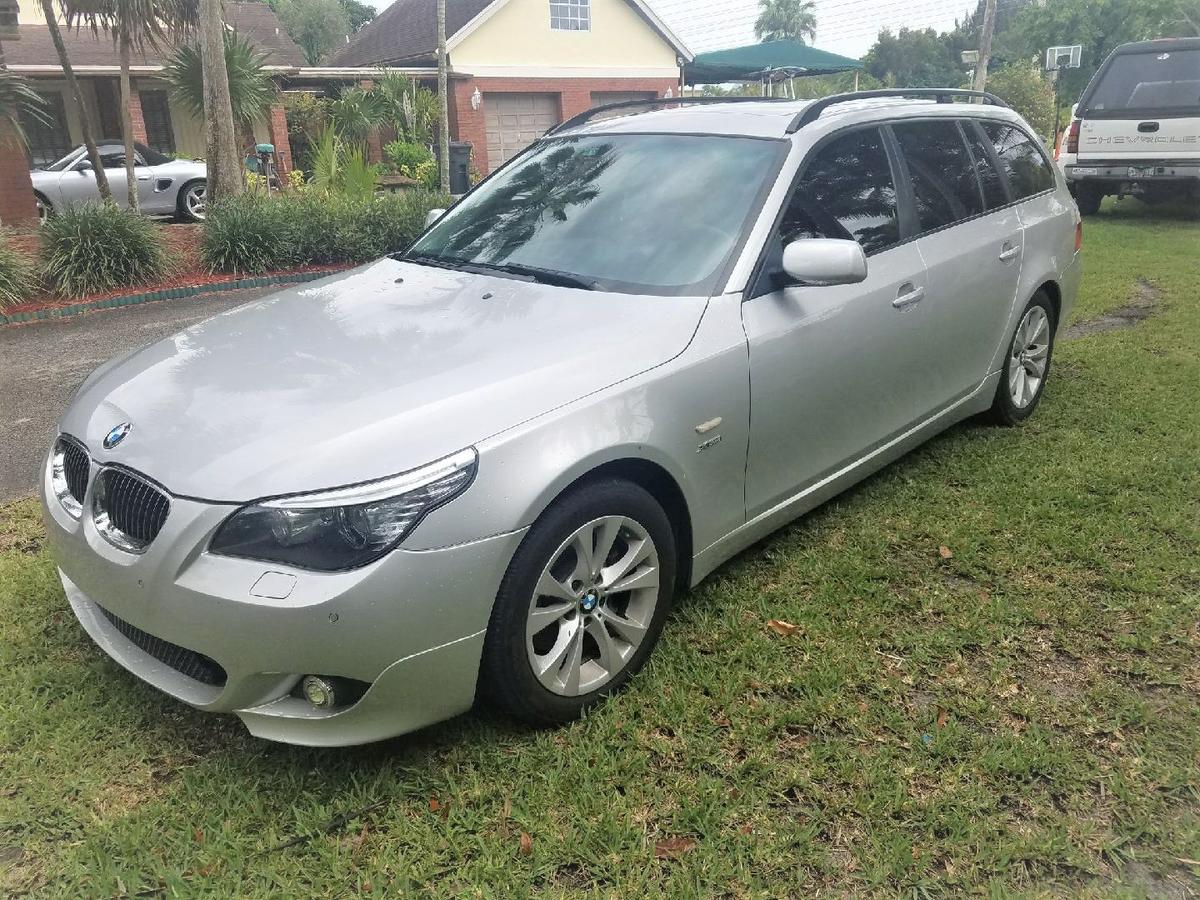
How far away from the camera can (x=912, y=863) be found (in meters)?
2.34

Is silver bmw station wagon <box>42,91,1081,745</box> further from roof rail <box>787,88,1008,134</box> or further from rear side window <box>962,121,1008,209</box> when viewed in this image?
rear side window <box>962,121,1008,209</box>

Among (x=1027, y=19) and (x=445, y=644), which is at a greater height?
(x=1027, y=19)

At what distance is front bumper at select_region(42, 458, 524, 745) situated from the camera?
2297mm

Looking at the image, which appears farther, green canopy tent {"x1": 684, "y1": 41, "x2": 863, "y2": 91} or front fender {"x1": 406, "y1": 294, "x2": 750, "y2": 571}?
green canopy tent {"x1": 684, "y1": 41, "x2": 863, "y2": 91}

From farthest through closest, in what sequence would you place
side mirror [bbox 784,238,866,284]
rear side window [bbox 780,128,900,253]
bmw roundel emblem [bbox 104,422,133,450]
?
1. rear side window [bbox 780,128,900,253]
2. side mirror [bbox 784,238,866,284]
3. bmw roundel emblem [bbox 104,422,133,450]

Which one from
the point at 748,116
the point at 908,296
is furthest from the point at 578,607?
the point at 748,116

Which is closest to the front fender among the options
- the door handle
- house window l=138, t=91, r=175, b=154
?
the door handle

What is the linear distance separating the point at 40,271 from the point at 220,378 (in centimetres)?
730

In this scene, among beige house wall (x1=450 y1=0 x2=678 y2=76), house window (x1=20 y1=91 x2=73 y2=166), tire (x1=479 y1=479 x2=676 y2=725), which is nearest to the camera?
tire (x1=479 y1=479 x2=676 y2=725)

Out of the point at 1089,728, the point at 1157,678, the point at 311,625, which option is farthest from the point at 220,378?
the point at 1157,678

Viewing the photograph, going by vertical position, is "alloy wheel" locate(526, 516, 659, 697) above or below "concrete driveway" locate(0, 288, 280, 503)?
above

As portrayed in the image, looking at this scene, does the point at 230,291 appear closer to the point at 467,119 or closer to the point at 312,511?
the point at 312,511

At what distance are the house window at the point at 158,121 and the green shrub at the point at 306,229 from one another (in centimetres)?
1466

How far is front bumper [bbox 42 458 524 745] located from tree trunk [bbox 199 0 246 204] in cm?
981
